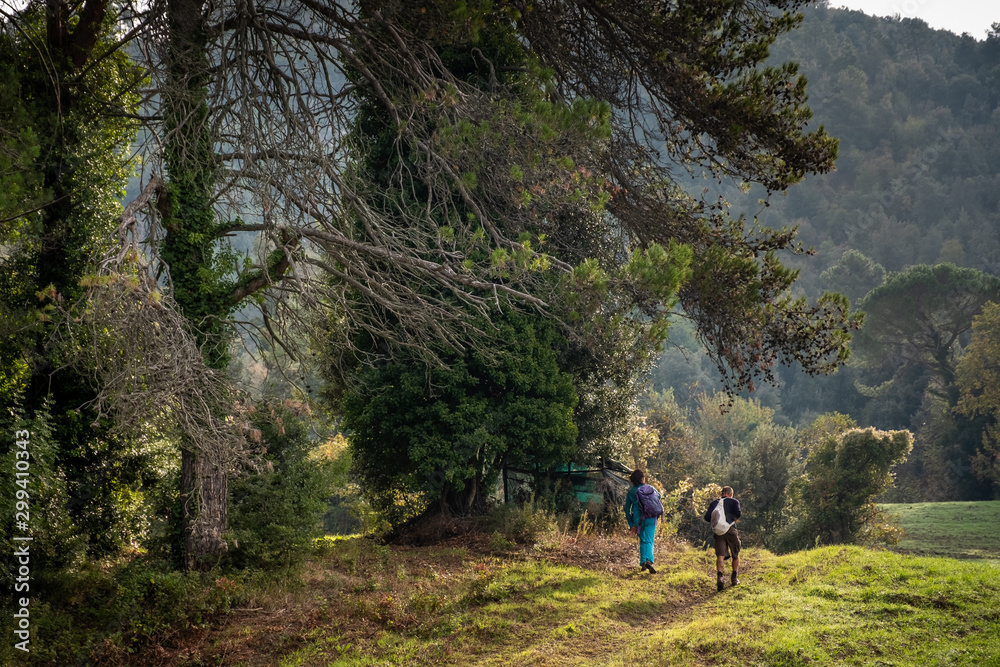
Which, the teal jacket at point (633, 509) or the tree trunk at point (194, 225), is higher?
the tree trunk at point (194, 225)

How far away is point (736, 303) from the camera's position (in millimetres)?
9383

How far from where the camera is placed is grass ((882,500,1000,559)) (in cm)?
2038

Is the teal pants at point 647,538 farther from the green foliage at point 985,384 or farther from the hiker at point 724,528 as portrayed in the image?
the green foliage at point 985,384

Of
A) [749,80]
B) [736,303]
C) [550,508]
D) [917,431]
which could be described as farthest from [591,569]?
[917,431]

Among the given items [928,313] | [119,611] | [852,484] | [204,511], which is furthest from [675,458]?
[928,313]

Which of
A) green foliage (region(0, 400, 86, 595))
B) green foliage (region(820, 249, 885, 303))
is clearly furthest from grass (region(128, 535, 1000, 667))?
green foliage (region(820, 249, 885, 303))

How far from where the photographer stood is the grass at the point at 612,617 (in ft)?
19.9

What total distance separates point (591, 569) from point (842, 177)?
8047cm

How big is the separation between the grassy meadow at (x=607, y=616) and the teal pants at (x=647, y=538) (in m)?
0.29

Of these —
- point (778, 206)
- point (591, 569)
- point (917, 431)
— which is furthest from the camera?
point (778, 206)

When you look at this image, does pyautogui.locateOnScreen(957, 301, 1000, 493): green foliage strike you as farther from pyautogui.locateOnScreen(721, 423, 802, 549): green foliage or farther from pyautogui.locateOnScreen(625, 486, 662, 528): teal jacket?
pyautogui.locateOnScreen(625, 486, 662, 528): teal jacket

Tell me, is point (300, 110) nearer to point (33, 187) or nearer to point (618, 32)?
point (33, 187)

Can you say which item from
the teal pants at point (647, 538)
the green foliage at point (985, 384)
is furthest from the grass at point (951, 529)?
the teal pants at point (647, 538)

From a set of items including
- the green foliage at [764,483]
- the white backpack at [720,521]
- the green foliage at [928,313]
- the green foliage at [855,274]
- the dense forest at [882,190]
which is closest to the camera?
the white backpack at [720,521]
